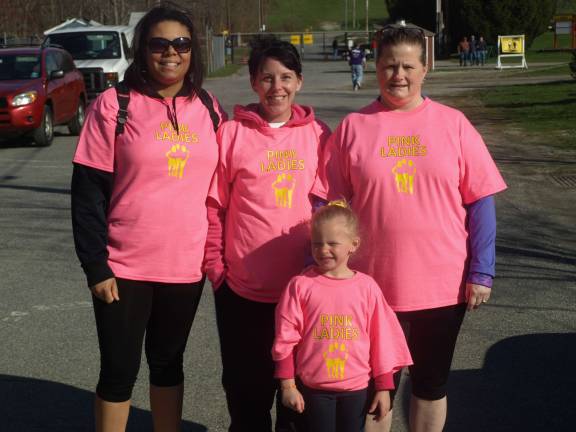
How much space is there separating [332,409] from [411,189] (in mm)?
810

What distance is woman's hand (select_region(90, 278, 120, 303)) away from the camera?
345 centimetres

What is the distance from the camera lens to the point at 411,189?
328cm

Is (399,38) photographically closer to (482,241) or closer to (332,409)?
(482,241)

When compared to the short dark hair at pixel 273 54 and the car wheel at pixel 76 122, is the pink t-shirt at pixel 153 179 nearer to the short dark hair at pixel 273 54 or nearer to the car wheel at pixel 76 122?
the short dark hair at pixel 273 54

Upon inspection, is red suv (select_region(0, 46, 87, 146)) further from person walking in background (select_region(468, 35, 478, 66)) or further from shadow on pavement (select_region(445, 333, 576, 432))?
person walking in background (select_region(468, 35, 478, 66))

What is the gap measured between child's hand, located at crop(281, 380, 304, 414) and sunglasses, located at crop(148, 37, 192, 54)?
4.17ft

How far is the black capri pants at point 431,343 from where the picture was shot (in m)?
3.43

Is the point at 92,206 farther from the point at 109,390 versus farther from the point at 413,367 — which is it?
the point at 413,367

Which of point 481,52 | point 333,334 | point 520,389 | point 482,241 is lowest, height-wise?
point 520,389

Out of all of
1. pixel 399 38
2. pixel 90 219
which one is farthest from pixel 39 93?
pixel 399 38

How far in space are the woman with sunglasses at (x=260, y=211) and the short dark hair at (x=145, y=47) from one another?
0.23 meters

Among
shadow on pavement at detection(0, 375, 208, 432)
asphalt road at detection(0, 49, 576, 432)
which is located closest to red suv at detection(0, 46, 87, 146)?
asphalt road at detection(0, 49, 576, 432)

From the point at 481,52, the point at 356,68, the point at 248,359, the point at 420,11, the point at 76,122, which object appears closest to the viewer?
the point at 248,359

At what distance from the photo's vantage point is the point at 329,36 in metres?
108
